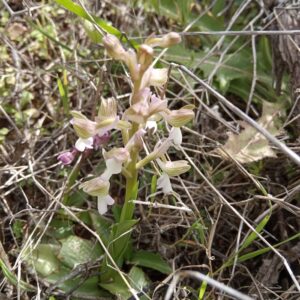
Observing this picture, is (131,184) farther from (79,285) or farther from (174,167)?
(79,285)

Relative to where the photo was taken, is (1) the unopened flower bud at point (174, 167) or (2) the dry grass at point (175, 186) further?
(2) the dry grass at point (175, 186)

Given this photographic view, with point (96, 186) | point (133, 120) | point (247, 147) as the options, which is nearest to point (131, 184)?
point (96, 186)

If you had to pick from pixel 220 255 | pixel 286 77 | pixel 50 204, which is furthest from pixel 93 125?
pixel 286 77

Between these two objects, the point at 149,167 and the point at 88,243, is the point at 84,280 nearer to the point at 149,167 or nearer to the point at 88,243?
the point at 88,243

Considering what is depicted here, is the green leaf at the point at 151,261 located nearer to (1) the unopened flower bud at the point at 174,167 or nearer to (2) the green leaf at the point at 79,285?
(2) the green leaf at the point at 79,285

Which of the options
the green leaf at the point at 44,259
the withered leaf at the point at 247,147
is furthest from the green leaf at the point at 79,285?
the withered leaf at the point at 247,147

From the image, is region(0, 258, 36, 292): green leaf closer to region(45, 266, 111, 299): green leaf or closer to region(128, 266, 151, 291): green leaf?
region(45, 266, 111, 299): green leaf
